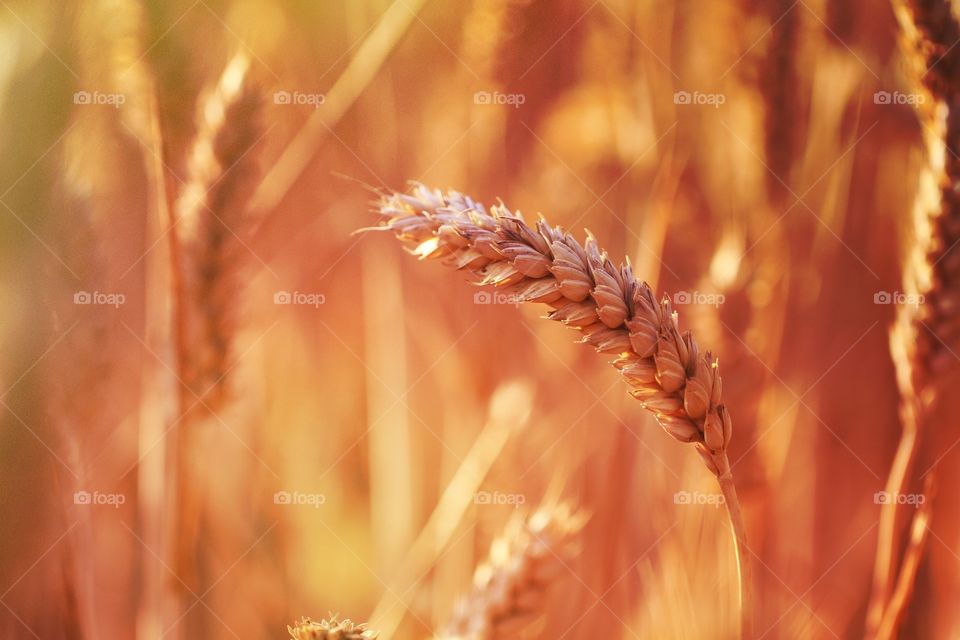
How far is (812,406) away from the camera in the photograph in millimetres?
1165

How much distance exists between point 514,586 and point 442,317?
0.48 metres

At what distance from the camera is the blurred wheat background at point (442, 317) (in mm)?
1140

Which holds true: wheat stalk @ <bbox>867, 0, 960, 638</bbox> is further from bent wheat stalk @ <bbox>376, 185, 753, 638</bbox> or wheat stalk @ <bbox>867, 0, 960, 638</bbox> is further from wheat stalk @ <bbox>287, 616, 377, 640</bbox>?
wheat stalk @ <bbox>287, 616, 377, 640</bbox>

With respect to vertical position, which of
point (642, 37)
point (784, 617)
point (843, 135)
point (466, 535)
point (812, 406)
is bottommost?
point (784, 617)

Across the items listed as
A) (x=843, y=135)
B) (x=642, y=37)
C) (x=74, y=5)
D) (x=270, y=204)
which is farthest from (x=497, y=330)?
(x=74, y=5)

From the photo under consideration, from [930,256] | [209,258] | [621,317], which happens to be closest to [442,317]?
[209,258]

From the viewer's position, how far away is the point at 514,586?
3.05ft

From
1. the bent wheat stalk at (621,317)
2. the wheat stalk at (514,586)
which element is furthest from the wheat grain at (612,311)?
the wheat stalk at (514,586)

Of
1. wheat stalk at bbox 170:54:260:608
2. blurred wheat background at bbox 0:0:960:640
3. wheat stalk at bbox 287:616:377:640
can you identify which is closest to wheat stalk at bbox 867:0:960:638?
blurred wheat background at bbox 0:0:960:640

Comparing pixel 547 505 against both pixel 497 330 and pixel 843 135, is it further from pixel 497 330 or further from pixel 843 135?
pixel 843 135

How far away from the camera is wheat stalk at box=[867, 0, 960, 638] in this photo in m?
0.94

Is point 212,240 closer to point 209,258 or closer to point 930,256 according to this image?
point 209,258

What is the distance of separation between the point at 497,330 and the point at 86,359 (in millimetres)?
777

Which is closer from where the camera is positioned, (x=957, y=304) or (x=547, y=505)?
(x=957, y=304)
